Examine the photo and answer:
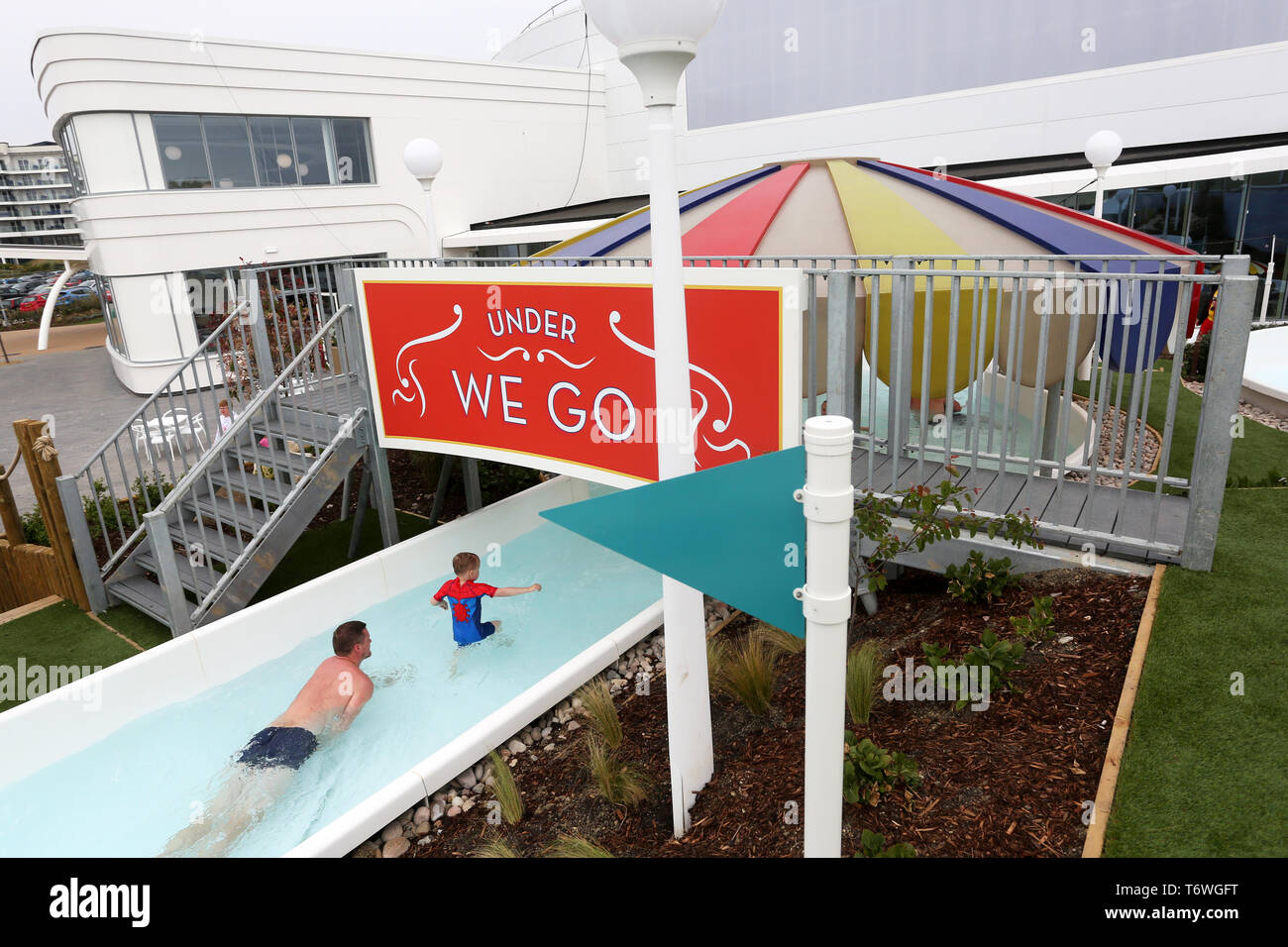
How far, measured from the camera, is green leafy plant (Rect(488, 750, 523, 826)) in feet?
14.5

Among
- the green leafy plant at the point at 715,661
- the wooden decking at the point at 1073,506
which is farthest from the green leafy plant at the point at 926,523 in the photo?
the green leafy plant at the point at 715,661

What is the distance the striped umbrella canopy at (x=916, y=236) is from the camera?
613 centimetres

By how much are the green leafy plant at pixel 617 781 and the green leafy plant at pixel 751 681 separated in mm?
728

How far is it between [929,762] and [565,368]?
3.68 metres

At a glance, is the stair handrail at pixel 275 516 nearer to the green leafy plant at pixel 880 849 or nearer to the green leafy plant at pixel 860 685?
the green leafy plant at pixel 860 685

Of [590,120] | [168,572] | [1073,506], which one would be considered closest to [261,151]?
[590,120]

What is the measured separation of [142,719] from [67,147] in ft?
67.0

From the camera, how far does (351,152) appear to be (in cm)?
2138

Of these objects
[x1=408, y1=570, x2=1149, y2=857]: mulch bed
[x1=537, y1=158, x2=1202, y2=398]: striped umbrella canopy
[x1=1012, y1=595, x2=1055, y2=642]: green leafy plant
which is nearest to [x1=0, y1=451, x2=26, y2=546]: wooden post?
[x1=537, y1=158, x2=1202, y2=398]: striped umbrella canopy

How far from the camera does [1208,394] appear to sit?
13.9 ft

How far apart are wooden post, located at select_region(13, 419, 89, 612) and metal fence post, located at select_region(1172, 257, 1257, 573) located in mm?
8830

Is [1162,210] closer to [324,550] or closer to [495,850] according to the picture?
[324,550]

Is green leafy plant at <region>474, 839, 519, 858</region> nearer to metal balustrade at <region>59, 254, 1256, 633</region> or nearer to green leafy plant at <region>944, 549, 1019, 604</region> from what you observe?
green leafy plant at <region>944, 549, 1019, 604</region>
